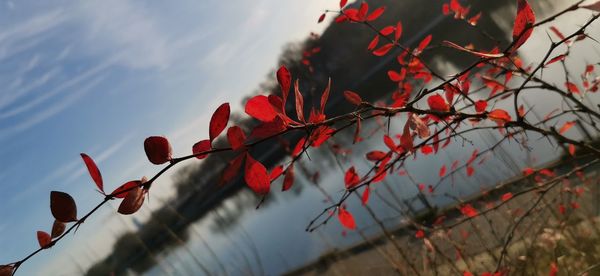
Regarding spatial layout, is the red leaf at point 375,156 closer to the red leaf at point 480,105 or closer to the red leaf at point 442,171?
the red leaf at point 480,105

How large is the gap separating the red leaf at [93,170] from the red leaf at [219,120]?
0.14 metres

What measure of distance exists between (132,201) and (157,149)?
0.07 m

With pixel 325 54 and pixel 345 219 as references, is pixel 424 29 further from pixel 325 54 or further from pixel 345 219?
pixel 345 219

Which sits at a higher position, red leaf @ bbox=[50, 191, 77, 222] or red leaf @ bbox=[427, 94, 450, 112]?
red leaf @ bbox=[50, 191, 77, 222]

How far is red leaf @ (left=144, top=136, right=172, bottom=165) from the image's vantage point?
15.8 inches

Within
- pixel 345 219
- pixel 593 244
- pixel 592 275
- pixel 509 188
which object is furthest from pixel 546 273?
pixel 345 219

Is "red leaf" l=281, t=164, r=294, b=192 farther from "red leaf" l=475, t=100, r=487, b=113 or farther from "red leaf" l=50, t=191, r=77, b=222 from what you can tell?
"red leaf" l=475, t=100, r=487, b=113

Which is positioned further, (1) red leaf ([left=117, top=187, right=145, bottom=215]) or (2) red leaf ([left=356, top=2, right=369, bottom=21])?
(2) red leaf ([left=356, top=2, right=369, bottom=21])

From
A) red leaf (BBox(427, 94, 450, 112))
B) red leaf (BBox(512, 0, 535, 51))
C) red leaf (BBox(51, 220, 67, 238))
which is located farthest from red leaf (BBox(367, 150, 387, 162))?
red leaf (BBox(51, 220, 67, 238))

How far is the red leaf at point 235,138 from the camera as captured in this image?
1.30 ft

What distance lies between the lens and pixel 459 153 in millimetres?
7730

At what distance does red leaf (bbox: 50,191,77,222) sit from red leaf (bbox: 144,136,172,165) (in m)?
0.12

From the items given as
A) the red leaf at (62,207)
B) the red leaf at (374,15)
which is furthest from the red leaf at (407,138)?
the red leaf at (374,15)

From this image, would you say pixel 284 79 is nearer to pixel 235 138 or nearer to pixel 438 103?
pixel 235 138
